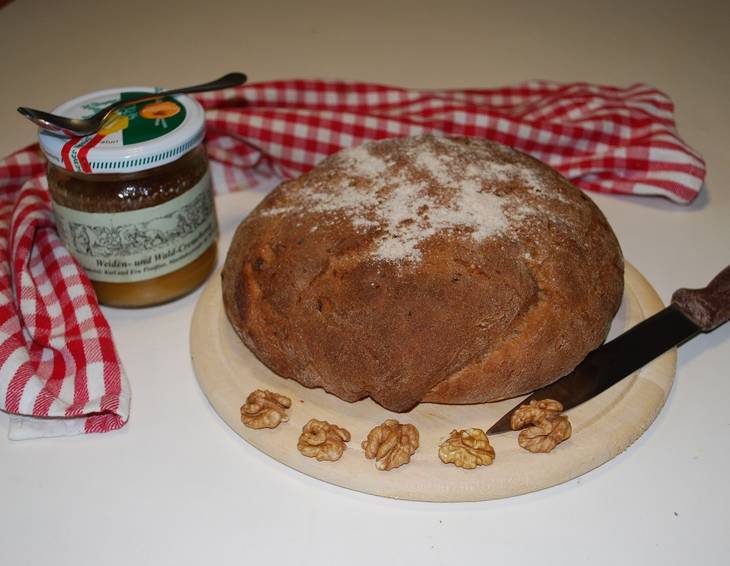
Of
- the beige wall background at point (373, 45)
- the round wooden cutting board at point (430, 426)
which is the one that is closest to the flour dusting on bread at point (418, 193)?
the round wooden cutting board at point (430, 426)

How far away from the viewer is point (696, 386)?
4.10 ft

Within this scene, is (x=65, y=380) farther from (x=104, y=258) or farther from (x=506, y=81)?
(x=506, y=81)

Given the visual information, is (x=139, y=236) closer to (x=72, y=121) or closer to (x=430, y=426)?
(x=72, y=121)

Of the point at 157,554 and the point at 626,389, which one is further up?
the point at 626,389

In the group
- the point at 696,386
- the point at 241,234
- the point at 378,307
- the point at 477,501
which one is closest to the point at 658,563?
the point at 477,501

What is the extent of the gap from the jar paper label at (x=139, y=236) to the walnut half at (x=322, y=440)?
455 millimetres

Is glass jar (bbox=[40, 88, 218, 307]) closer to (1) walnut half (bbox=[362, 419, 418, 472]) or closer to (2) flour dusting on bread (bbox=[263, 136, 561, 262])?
(2) flour dusting on bread (bbox=[263, 136, 561, 262])

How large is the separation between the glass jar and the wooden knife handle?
90 centimetres

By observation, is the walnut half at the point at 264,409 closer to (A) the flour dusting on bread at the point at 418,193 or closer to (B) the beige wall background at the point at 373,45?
(A) the flour dusting on bread at the point at 418,193

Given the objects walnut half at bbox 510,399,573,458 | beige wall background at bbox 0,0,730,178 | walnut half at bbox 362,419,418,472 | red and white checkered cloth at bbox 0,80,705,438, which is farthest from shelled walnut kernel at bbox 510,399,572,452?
beige wall background at bbox 0,0,730,178

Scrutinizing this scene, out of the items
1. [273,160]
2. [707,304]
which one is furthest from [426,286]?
[273,160]

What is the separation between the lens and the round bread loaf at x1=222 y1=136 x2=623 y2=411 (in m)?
1.09

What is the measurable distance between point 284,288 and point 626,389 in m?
0.58

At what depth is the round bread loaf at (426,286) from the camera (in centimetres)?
109
